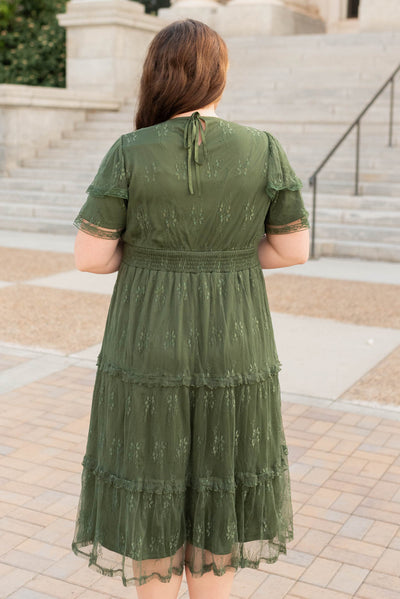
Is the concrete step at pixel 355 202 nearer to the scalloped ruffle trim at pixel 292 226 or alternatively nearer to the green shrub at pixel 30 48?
the scalloped ruffle trim at pixel 292 226

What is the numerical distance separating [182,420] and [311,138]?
12.1 meters

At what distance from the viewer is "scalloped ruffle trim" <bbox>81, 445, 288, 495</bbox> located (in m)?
2.45

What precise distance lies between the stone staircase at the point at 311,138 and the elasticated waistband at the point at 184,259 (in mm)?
8452

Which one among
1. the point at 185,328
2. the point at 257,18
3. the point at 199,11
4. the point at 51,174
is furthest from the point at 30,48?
the point at 185,328

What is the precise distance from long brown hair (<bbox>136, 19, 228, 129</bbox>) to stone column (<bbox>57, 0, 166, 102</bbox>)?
14.9 meters

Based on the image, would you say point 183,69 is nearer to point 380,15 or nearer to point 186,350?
point 186,350

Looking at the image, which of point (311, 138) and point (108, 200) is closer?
point (108, 200)

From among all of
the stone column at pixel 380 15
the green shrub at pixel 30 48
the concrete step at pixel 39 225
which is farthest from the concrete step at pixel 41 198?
the stone column at pixel 380 15

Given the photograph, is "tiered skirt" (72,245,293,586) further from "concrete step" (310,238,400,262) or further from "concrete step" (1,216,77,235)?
"concrete step" (1,216,77,235)

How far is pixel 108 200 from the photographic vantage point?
2.33 m

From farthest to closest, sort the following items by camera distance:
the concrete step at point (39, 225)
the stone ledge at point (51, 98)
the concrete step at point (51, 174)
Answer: the stone ledge at point (51, 98)
the concrete step at point (51, 174)
the concrete step at point (39, 225)

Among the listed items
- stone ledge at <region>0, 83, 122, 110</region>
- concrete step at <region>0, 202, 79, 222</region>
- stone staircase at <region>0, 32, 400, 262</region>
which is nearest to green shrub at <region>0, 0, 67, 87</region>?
stone ledge at <region>0, 83, 122, 110</region>

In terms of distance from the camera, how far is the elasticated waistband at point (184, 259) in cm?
241

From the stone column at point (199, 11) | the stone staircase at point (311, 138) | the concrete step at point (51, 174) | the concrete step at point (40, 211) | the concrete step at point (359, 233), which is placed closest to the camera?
the concrete step at point (359, 233)
